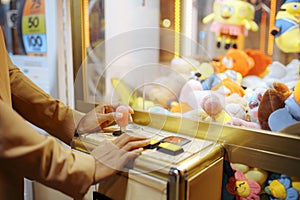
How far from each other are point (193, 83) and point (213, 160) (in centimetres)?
40

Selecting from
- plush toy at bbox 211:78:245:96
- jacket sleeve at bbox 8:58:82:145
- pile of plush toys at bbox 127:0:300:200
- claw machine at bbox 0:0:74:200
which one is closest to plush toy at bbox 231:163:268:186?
pile of plush toys at bbox 127:0:300:200

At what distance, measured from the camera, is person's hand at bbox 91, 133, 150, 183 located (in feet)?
2.49

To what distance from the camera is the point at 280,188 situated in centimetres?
85

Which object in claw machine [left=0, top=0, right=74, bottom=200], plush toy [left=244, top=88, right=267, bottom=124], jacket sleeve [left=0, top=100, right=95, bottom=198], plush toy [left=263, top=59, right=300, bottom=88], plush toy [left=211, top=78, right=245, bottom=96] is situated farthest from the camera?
plush toy [left=263, top=59, right=300, bottom=88]

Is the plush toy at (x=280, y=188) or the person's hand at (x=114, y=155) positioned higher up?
the person's hand at (x=114, y=155)

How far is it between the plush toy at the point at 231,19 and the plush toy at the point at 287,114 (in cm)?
88

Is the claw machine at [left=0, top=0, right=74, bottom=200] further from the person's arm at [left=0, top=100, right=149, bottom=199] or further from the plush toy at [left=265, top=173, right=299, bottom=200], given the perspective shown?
the plush toy at [left=265, top=173, right=299, bottom=200]

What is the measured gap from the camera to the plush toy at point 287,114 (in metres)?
0.85

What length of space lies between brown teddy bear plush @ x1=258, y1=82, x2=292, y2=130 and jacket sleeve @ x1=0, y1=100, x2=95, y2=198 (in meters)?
0.50

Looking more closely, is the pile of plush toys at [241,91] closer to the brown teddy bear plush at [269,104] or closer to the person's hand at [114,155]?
the brown teddy bear plush at [269,104]

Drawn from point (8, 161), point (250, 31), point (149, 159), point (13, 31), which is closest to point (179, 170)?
point (149, 159)

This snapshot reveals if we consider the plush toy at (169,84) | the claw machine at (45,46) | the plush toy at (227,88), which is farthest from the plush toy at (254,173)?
the claw machine at (45,46)

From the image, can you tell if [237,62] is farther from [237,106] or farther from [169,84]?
[237,106]

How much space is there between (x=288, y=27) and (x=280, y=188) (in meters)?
0.88
